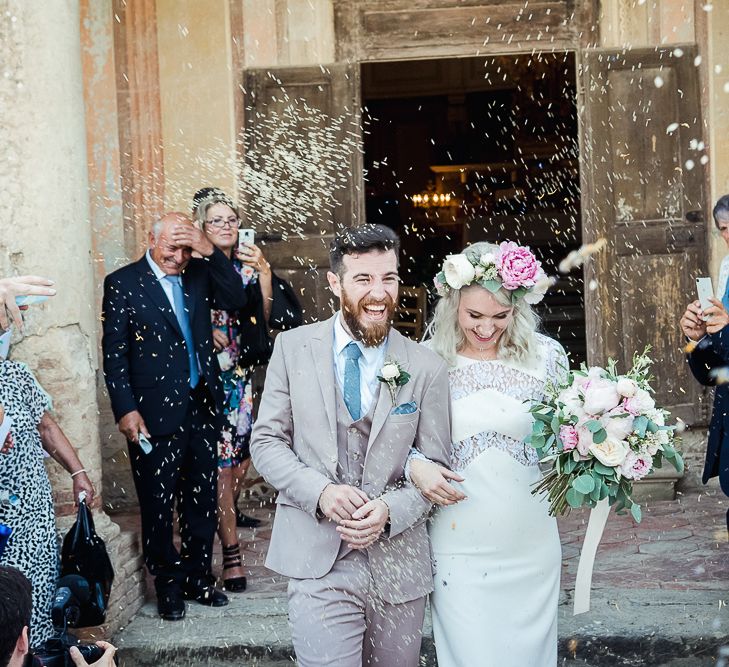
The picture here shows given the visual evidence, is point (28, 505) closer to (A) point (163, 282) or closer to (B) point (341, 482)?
(A) point (163, 282)

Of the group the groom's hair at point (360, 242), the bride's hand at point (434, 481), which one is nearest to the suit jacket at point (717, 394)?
the bride's hand at point (434, 481)

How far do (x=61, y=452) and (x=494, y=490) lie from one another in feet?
6.86

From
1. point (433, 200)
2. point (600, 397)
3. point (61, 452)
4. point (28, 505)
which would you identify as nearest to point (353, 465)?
point (600, 397)

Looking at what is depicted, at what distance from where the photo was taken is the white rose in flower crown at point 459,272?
14.0 feet

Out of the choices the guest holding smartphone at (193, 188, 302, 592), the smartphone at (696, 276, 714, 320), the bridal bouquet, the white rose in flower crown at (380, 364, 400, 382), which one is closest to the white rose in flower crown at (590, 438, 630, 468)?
the bridal bouquet

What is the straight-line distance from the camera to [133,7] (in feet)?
27.1

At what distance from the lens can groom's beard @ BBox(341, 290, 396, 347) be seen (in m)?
3.92

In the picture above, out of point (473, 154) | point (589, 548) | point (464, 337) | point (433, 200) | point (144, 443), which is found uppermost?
point (473, 154)

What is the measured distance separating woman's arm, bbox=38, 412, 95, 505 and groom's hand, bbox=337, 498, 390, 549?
1.86 meters

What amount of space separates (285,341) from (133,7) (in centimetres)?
498

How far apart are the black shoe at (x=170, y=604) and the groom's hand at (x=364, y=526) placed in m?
2.26

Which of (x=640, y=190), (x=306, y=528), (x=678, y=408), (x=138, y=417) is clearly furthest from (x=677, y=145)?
(x=306, y=528)

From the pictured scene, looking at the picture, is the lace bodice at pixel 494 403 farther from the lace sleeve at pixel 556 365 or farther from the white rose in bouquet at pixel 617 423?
the white rose in bouquet at pixel 617 423

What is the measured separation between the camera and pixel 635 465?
157 inches
